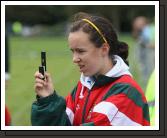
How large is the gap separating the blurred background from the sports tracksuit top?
5.63 ft

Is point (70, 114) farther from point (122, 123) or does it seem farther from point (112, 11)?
point (112, 11)

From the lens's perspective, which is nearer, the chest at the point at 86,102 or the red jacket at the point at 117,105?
the red jacket at the point at 117,105

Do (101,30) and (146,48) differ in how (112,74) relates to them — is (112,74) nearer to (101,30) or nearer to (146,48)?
(101,30)

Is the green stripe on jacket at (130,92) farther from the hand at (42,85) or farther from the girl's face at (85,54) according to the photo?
the hand at (42,85)

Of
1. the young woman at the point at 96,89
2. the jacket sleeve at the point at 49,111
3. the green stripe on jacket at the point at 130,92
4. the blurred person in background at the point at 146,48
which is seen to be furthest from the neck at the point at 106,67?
the blurred person in background at the point at 146,48

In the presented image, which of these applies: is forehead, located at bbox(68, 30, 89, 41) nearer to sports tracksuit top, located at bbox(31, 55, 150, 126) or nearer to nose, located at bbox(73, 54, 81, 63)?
nose, located at bbox(73, 54, 81, 63)

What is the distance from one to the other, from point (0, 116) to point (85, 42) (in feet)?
1.96

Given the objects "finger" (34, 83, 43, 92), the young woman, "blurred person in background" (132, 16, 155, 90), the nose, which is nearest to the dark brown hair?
the young woman

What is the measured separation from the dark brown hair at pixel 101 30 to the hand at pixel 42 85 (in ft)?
0.97

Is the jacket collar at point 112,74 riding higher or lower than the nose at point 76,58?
lower

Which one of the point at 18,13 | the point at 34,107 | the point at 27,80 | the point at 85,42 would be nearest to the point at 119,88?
the point at 85,42

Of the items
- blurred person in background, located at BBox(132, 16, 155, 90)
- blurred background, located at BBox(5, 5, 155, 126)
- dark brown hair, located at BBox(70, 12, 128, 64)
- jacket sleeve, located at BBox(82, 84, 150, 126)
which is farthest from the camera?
blurred person in background, located at BBox(132, 16, 155, 90)

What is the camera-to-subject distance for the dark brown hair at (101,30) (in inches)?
109

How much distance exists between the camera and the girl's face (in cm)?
272
